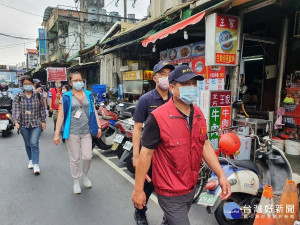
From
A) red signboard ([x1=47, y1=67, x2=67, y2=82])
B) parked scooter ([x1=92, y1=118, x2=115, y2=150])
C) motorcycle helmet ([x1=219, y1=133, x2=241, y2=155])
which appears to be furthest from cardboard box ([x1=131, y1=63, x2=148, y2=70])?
motorcycle helmet ([x1=219, y1=133, x2=241, y2=155])

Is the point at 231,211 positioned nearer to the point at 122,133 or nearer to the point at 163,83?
the point at 163,83

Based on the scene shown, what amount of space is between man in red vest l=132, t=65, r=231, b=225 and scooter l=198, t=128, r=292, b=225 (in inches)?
38.7

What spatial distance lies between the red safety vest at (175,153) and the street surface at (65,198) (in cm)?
150

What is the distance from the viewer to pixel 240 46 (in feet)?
17.1

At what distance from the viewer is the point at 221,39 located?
4836mm

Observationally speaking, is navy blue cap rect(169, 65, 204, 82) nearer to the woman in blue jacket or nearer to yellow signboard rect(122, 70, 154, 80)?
the woman in blue jacket

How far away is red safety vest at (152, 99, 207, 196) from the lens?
186cm

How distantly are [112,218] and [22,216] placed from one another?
124cm

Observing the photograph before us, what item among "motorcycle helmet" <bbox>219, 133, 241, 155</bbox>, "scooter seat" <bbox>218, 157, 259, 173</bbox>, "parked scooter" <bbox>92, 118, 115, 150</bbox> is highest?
"motorcycle helmet" <bbox>219, 133, 241, 155</bbox>

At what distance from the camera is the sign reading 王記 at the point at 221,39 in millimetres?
4758

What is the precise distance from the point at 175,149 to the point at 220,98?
11.8 ft

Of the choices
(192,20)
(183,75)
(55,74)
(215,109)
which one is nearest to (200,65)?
(192,20)

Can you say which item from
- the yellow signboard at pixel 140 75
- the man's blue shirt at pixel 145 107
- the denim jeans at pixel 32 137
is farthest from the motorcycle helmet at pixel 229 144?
the yellow signboard at pixel 140 75

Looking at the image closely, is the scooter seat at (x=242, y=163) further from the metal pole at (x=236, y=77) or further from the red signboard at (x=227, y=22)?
the red signboard at (x=227, y=22)
